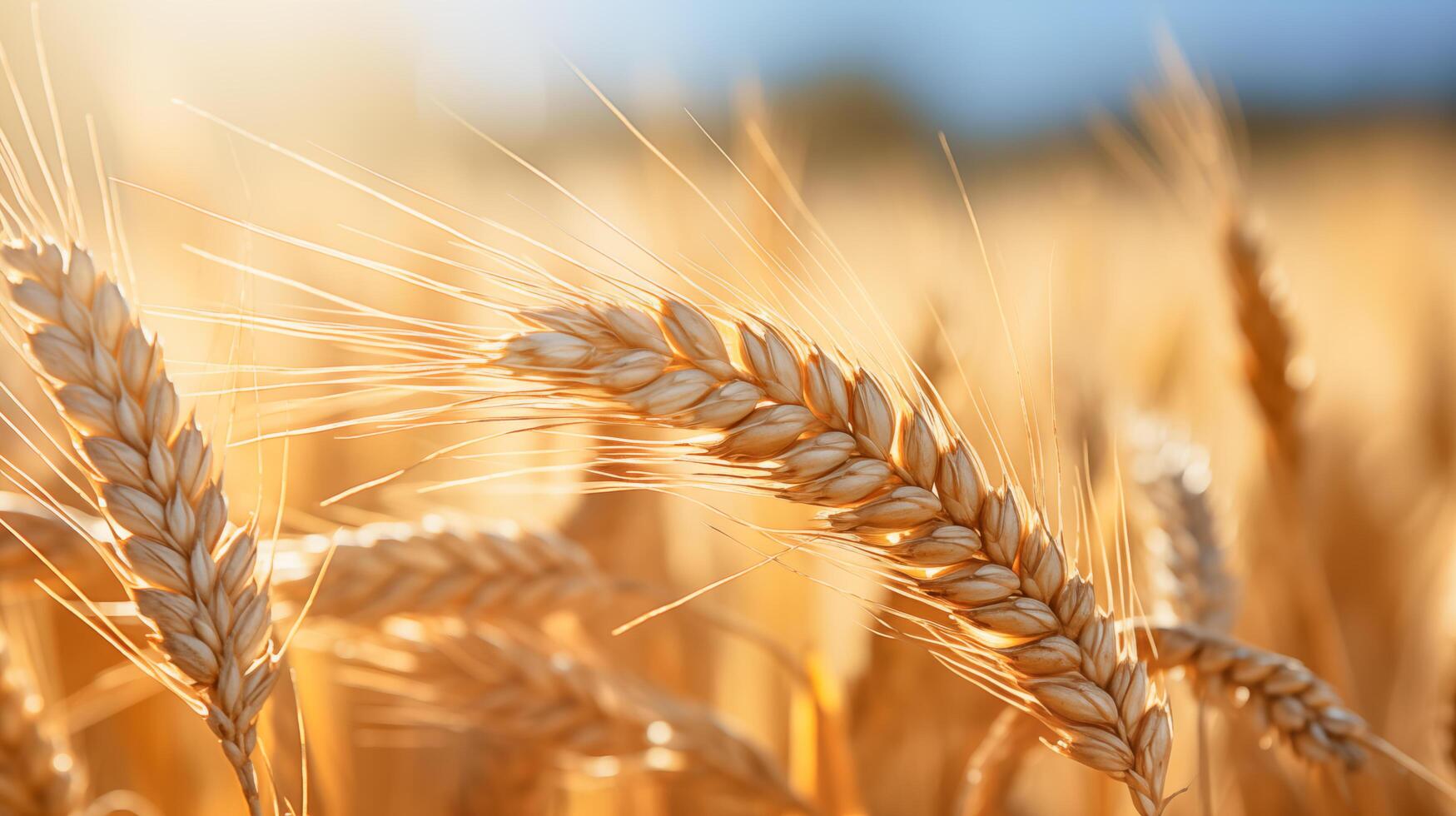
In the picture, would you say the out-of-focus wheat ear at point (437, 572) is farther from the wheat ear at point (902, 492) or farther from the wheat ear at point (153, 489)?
the wheat ear at point (902, 492)

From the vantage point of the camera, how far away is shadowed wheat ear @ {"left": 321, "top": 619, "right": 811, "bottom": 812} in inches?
42.1

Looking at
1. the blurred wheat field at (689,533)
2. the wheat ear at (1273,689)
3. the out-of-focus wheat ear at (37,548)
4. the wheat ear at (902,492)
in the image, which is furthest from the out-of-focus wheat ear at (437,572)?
the wheat ear at (1273,689)

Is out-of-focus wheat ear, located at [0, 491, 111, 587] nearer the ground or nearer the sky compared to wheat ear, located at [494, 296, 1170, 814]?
nearer the ground

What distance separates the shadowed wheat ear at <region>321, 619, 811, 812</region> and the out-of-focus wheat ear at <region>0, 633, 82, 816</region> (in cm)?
29

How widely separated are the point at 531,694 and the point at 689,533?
1024mm

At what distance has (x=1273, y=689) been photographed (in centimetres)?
86

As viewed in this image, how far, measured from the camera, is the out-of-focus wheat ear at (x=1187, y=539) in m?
1.11

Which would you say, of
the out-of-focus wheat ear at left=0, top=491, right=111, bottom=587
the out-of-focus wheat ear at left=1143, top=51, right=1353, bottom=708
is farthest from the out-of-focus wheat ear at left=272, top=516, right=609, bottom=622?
the out-of-focus wheat ear at left=1143, top=51, right=1353, bottom=708

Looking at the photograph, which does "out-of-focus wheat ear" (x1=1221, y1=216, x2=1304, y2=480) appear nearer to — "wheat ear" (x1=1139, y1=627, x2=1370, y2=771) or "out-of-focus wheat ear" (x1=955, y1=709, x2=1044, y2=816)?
"wheat ear" (x1=1139, y1=627, x2=1370, y2=771)

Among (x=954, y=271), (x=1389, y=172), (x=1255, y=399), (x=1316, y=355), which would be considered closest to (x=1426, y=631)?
(x=1255, y=399)

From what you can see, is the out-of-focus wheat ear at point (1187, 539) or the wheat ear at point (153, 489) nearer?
the wheat ear at point (153, 489)

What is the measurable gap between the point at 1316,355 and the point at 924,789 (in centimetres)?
277

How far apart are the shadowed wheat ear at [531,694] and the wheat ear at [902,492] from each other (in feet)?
1.46

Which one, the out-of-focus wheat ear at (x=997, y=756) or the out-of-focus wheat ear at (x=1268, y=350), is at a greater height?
the out-of-focus wheat ear at (x=1268, y=350)
